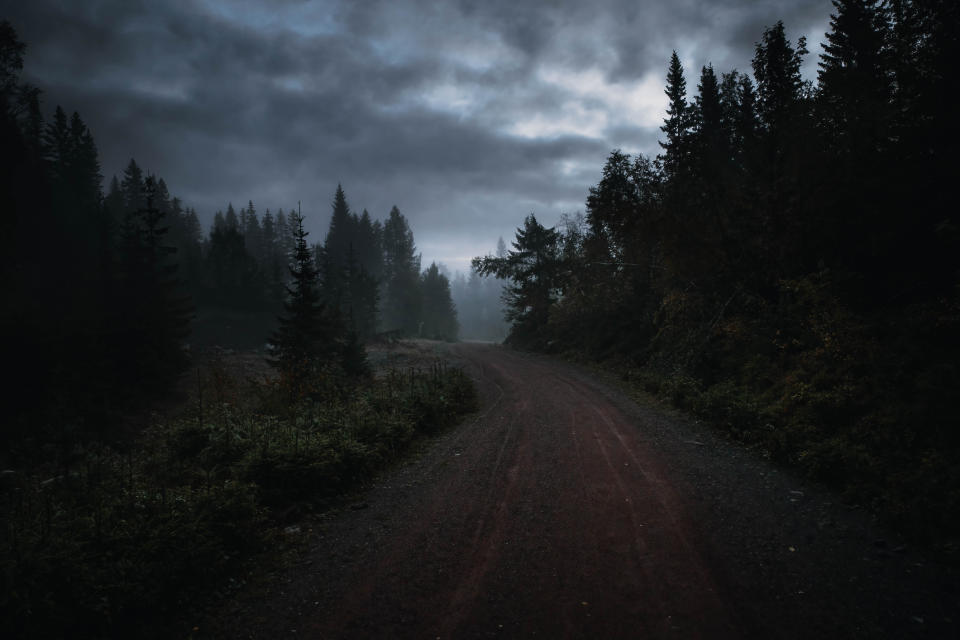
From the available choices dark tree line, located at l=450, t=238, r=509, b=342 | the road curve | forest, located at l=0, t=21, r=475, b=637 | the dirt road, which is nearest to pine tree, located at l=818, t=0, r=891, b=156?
the dirt road

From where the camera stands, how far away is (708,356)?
Answer: 49.1ft

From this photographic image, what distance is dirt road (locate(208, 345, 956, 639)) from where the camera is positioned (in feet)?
14.1

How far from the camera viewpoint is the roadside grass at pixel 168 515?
408 centimetres

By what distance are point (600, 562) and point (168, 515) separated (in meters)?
5.75

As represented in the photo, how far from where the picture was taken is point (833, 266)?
11.4 meters

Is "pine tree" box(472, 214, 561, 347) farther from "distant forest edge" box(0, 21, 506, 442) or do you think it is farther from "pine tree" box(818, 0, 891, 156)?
"pine tree" box(818, 0, 891, 156)

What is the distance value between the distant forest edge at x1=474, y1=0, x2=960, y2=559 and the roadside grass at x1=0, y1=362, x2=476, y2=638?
9.26 meters

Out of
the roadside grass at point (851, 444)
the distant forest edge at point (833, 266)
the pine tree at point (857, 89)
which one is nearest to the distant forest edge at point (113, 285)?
the distant forest edge at point (833, 266)

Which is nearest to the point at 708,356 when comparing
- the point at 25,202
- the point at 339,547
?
the point at 339,547

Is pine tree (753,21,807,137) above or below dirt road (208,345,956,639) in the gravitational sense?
above

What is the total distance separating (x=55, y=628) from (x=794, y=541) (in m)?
8.72

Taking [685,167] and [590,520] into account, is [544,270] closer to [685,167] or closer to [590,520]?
[685,167]

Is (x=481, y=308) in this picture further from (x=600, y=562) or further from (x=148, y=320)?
(x=600, y=562)


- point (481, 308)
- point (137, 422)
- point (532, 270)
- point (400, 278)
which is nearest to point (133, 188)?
point (400, 278)
